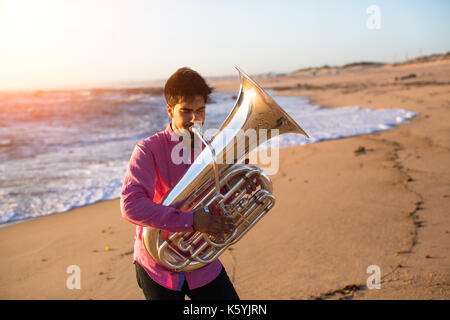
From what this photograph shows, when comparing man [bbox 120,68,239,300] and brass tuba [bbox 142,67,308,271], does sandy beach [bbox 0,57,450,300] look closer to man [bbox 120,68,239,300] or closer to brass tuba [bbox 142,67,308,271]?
man [bbox 120,68,239,300]

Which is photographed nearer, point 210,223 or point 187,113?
point 210,223

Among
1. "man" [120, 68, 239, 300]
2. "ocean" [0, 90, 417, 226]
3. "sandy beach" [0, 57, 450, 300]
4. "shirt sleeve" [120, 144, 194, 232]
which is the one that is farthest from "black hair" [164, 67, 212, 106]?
"ocean" [0, 90, 417, 226]

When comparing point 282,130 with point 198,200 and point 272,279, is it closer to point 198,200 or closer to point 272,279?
point 198,200

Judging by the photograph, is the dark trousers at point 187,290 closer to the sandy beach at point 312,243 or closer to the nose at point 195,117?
the nose at point 195,117

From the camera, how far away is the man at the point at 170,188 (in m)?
1.73

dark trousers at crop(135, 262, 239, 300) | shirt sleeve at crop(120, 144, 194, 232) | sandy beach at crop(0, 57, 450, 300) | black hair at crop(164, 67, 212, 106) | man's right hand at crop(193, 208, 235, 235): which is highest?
black hair at crop(164, 67, 212, 106)

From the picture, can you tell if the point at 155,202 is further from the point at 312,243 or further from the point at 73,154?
the point at 73,154

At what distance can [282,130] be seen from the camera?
224 centimetres

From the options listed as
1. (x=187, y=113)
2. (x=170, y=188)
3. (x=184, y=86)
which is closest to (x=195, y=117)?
(x=187, y=113)

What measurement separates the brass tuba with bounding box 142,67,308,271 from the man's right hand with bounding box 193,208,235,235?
6 cm

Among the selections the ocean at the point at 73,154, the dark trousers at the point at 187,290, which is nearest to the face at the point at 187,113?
the dark trousers at the point at 187,290

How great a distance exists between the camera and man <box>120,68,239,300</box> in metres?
1.73

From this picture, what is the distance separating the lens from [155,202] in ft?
6.08

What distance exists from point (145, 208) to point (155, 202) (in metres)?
0.19
